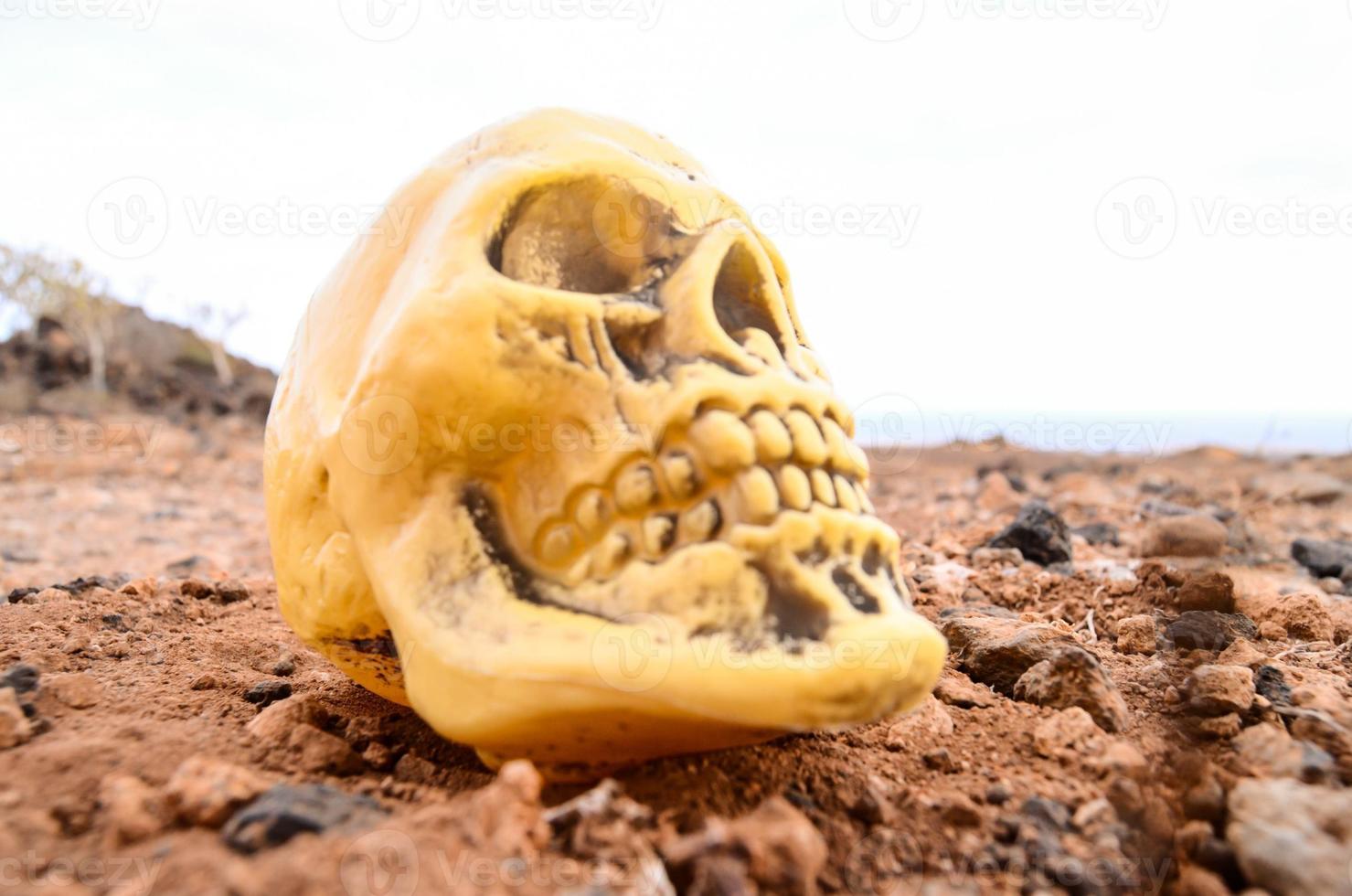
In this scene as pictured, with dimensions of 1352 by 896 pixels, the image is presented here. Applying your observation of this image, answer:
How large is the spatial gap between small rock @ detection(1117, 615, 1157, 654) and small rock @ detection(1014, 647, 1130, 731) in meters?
0.52

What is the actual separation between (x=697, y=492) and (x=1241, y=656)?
1.67 m

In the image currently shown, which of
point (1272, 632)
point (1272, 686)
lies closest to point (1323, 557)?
point (1272, 632)

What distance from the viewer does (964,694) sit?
7.29ft

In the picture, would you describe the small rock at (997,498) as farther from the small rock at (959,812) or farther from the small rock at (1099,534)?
the small rock at (959,812)

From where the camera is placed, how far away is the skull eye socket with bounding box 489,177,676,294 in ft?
6.47

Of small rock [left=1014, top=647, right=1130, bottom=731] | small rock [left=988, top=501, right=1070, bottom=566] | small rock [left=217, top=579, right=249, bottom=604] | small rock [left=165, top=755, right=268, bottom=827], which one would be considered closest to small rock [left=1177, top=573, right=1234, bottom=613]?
small rock [left=988, top=501, right=1070, bottom=566]

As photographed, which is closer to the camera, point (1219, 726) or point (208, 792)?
point (208, 792)

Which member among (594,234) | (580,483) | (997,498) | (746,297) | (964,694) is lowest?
(997,498)

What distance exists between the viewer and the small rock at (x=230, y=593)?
3.50 m

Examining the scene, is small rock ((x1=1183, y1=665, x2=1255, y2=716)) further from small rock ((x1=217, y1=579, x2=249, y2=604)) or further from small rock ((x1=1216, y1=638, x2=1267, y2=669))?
small rock ((x1=217, y1=579, x2=249, y2=604))

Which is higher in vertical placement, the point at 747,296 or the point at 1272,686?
the point at 747,296

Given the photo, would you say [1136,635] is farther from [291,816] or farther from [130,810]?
[130,810]

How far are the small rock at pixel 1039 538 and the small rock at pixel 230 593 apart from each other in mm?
3146

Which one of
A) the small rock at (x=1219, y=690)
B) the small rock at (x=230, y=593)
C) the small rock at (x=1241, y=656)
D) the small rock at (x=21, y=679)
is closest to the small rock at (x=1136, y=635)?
the small rock at (x=1241, y=656)
